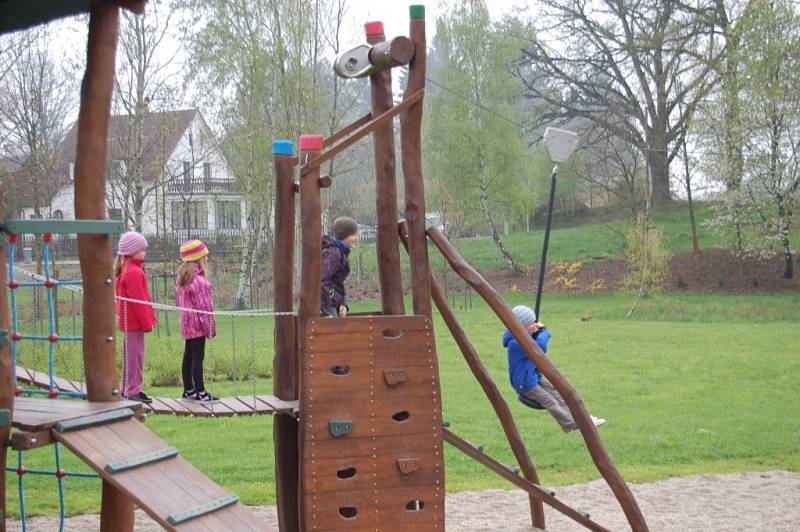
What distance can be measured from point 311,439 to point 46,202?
59.1ft

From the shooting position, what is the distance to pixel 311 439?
4.81 metres

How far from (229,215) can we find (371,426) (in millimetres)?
27144

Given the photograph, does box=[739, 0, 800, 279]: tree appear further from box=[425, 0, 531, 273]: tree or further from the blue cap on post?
the blue cap on post

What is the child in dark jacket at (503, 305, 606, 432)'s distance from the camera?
6.93m

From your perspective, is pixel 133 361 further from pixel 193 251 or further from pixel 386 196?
pixel 386 196

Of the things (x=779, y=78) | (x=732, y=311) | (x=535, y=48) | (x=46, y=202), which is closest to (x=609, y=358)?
(x=732, y=311)

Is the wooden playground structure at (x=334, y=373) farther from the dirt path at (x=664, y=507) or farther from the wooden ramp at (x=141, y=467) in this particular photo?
the dirt path at (x=664, y=507)

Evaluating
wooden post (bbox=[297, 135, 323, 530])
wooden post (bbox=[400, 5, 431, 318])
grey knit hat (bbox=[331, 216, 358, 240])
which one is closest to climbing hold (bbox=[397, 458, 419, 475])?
wooden post (bbox=[297, 135, 323, 530])

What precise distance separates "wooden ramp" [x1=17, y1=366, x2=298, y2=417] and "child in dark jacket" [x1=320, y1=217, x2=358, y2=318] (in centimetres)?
142

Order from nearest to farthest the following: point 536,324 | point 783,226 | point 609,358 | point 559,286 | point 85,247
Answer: point 85,247 < point 536,324 < point 609,358 < point 783,226 < point 559,286

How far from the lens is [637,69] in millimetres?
32938

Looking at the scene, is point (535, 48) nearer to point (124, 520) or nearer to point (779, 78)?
point (779, 78)

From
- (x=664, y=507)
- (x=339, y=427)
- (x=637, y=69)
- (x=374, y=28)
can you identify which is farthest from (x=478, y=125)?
(x=339, y=427)

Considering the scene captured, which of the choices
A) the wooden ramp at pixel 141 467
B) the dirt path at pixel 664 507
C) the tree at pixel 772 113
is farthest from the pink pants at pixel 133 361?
the tree at pixel 772 113
